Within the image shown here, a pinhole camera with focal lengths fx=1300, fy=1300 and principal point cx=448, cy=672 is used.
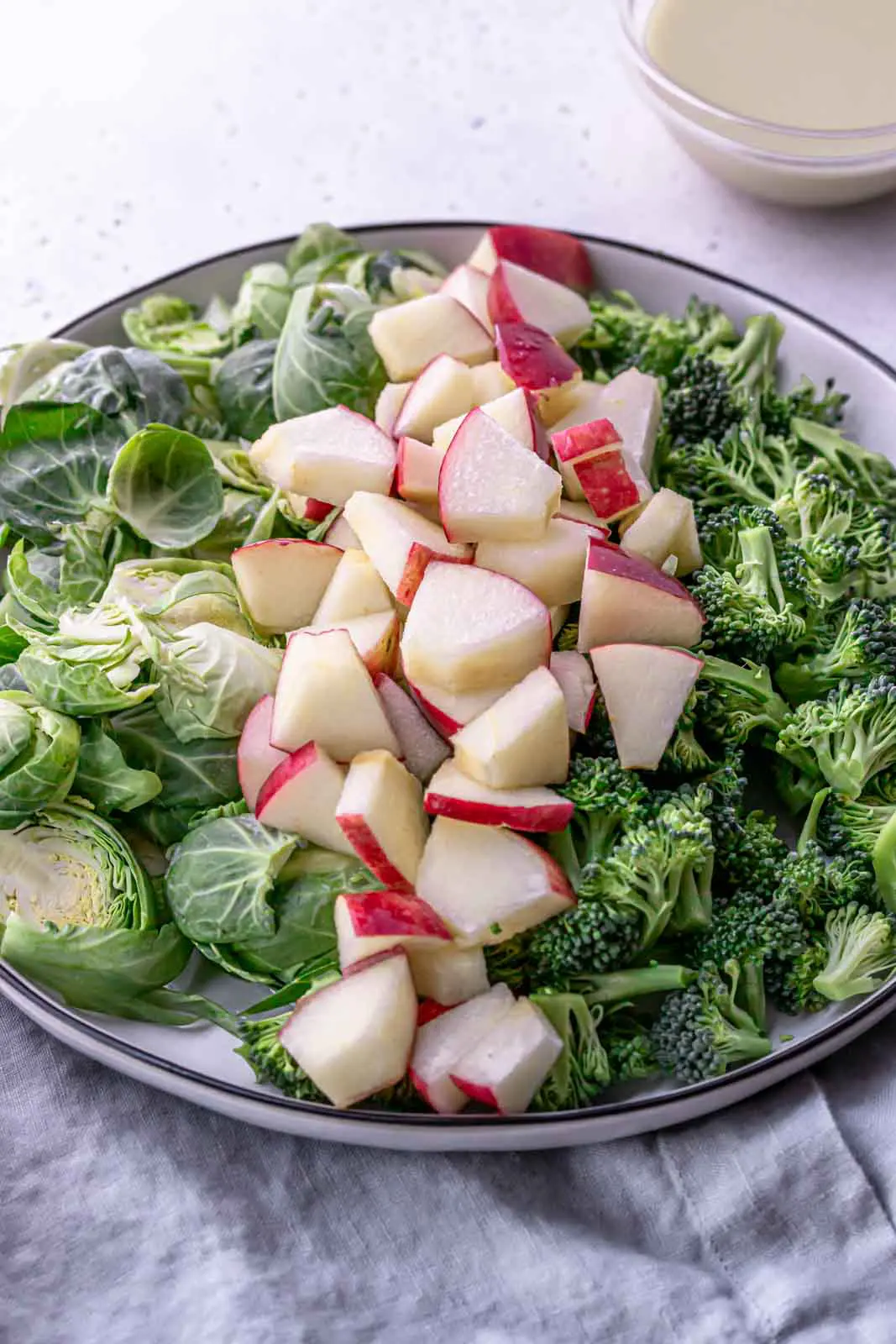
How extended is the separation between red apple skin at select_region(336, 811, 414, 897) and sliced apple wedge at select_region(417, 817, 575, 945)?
3cm

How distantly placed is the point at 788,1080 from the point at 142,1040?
96cm

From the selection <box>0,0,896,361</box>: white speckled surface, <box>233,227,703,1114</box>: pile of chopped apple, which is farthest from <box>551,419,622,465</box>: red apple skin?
<box>0,0,896,361</box>: white speckled surface

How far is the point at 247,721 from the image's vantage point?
2.04 m

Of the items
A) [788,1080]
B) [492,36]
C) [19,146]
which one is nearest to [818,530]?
[788,1080]

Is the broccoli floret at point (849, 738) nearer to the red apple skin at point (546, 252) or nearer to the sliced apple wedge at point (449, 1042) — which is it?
the sliced apple wedge at point (449, 1042)

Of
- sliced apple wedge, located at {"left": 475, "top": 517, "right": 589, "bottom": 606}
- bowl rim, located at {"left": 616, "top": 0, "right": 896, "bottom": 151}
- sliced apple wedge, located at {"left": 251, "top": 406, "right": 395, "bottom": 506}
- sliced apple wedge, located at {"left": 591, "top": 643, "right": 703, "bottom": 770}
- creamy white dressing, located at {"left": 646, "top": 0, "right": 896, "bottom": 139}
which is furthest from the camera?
creamy white dressing, located at {"left": 646, "top": 0, "right": 896, "bottom": 139}

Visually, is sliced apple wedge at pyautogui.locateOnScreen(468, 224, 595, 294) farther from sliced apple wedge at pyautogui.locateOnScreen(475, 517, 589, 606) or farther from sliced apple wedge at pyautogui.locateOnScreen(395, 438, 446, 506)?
sliced apple wedge at pyautogui.locateOnScreen(475, 517, 589, 606)

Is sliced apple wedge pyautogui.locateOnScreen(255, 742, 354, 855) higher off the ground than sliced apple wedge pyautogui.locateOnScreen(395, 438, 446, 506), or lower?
lower

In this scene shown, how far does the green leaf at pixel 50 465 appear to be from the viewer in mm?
2248

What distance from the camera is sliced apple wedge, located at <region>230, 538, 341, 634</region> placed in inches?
83.7

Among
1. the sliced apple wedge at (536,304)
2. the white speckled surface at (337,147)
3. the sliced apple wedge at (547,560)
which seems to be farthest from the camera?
the white speckled surface at (337,147)

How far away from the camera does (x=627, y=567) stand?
2.03 meters

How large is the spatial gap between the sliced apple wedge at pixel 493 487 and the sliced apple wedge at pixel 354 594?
144 mm

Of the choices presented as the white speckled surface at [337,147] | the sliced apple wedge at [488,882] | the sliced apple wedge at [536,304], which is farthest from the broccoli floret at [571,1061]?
the white speckled surface at [337,147]
